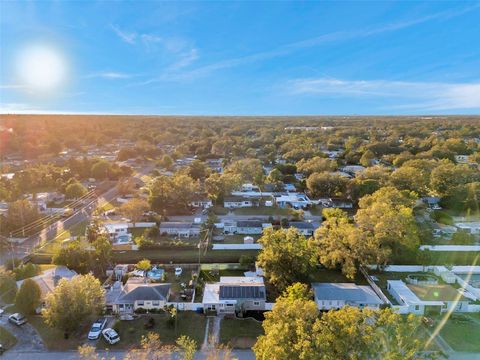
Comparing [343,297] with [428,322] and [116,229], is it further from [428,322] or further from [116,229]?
[116,229]

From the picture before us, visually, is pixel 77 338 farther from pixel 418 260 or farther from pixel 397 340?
pixel 418 260

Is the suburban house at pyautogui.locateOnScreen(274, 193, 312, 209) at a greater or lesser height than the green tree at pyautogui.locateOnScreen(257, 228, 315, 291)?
lesser

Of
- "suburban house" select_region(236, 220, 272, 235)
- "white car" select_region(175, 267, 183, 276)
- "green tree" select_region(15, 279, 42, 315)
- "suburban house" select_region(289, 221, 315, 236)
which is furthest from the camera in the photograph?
"suburban house" select_region(236, 220, 272, 235)

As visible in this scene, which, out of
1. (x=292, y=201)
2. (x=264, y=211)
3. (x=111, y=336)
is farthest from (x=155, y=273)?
(x=292, y=201)

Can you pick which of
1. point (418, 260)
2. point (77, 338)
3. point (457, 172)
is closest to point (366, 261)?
point (418, 260)

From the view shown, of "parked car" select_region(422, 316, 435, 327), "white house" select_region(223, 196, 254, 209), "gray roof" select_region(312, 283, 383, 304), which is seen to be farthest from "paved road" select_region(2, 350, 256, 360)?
"white house" select_region(223, 196, 254, 209)

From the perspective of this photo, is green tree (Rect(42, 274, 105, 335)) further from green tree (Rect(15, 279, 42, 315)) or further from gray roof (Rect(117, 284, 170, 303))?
gray roof (Rect(117, 284, 170, 303))
